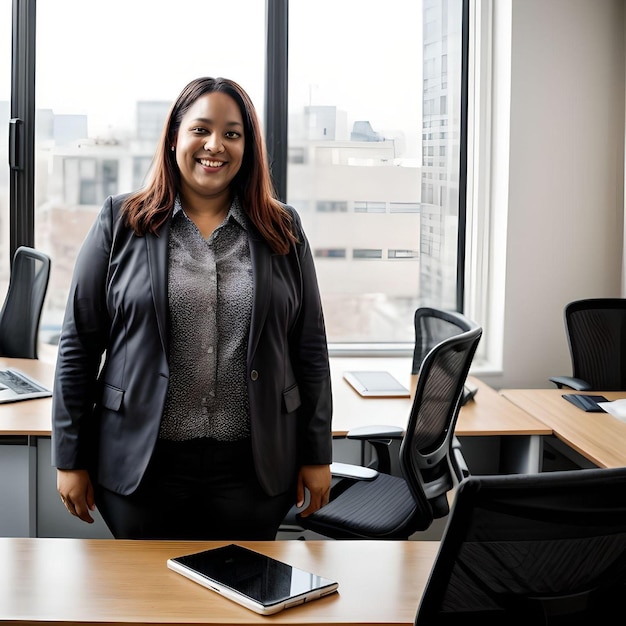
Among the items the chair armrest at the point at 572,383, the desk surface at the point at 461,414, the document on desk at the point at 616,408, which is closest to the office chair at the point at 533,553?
the desk surface at the point at 461,414

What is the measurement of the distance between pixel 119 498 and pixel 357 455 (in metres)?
1.66

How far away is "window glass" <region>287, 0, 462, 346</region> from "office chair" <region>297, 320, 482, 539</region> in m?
1.68

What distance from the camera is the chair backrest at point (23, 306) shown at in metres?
3.81

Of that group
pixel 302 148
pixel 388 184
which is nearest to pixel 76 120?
pixel 302 148

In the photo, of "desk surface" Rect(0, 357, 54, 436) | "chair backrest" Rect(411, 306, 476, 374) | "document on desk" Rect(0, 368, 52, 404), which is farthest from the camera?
"chair backrest" Rect(411, 306, 476, 374)

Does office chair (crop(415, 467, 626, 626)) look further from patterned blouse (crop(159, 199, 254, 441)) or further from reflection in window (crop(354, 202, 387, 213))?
reflection in window (crop(354, 202, 387, 213))

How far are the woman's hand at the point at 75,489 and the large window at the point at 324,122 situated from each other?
7.94 feet

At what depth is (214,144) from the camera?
1995 millimetres

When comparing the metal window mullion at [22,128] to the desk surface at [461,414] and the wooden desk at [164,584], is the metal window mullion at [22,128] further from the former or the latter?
Answer: the wooden desk at [164,584]

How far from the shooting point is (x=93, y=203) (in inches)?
166

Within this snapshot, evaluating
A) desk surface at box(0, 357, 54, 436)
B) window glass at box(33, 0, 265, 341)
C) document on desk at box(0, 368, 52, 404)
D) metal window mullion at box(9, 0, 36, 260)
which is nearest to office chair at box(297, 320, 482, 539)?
desk surface at box(0, 357, 54, 436)

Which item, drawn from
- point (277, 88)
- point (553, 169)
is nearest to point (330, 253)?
point (277, 88)

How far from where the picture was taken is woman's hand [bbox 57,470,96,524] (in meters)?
1.97

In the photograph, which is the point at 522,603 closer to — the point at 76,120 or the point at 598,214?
the point at 598,214
